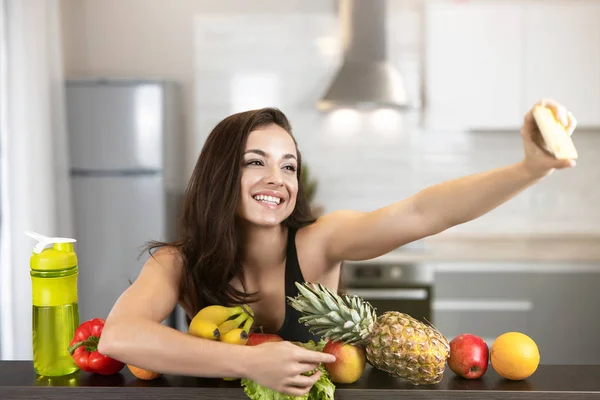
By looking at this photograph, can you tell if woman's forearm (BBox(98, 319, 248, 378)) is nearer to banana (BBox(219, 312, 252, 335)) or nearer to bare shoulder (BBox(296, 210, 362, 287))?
banana (BBox(219, 312, 252, 335))

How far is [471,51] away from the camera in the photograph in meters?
4.33

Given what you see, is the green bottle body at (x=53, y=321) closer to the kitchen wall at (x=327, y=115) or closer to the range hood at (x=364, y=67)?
the range hood at (x=364, y=67)

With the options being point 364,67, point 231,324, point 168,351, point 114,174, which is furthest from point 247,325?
point 364,67

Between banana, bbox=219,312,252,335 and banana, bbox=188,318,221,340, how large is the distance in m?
0.03

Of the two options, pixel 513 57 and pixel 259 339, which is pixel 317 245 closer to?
pixel 259 339

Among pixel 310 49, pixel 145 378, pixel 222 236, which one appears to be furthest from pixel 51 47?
pixel 145 378

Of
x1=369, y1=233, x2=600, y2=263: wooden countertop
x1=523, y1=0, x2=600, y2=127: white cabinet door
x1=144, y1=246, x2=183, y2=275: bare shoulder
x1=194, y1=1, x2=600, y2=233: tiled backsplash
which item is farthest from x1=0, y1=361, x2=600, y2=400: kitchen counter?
x1=194, y1=1, x2=600, y2=233: tiled backsplash

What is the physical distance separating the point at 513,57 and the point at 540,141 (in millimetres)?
3322

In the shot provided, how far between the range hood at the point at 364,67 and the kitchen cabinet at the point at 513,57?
29cm

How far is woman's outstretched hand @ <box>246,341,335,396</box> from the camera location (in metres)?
1.22

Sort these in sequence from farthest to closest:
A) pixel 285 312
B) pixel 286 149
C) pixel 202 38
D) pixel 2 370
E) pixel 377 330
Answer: pixel 202 38 → pixel 285 312 → pixel 286 149 → pixel 2 370 → pixel 377 330

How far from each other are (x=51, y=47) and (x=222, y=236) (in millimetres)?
3007

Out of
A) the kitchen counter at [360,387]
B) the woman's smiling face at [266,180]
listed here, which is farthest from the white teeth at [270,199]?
the kitchen counter at [360,387]

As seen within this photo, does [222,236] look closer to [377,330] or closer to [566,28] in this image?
[377,330]
